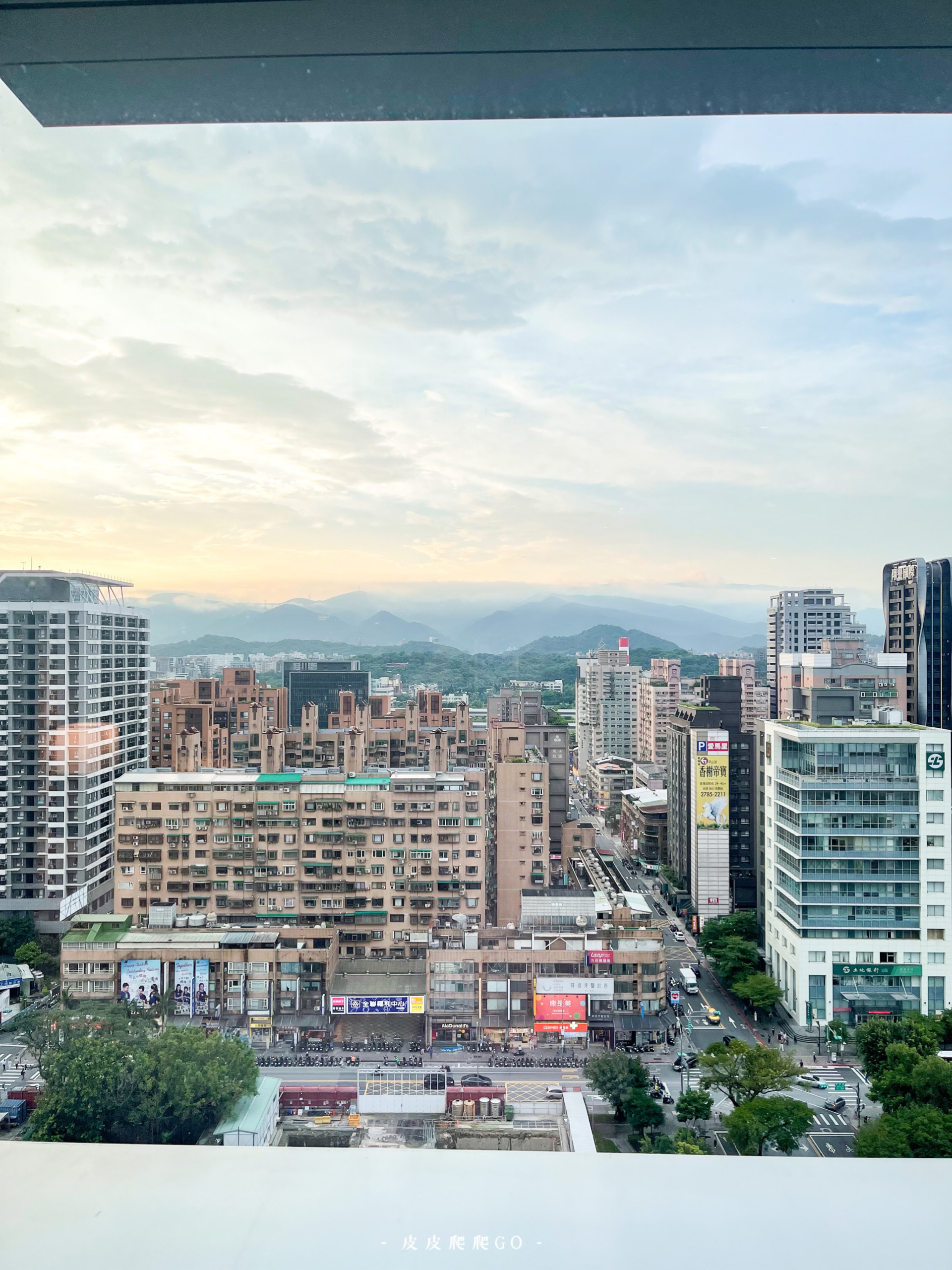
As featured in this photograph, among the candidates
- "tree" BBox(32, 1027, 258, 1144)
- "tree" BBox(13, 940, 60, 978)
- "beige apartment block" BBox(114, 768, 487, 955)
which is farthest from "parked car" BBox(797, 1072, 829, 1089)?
"tree" BBox(13, 940, 60, 978)

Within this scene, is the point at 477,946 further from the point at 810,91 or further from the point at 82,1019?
the point at 810,91

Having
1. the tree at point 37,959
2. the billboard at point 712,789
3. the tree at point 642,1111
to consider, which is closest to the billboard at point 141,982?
the tree at point 37,959

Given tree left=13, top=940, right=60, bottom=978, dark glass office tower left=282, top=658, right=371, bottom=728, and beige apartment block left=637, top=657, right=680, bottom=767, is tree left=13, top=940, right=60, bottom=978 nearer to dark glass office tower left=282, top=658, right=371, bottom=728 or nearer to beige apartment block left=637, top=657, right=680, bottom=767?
dark glass office tower left=282, top=658, right=371, bottom=728

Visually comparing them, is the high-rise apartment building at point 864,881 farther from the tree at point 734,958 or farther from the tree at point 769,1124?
the tree at point 769,1124

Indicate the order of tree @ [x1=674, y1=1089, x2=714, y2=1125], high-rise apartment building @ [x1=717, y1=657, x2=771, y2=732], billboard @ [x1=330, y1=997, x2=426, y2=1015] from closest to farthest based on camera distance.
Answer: tree @ [x1=674, y1=1089, x2=714, y2=1125] → billboard @ [x1=330, y1=997, x2=426, y2=1015] → high-rise apartment building @ [x1=717, y1=657, x2=771, y2=732]

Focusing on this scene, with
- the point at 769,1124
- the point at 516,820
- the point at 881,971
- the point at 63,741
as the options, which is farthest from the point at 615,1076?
the point at 63,741
